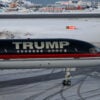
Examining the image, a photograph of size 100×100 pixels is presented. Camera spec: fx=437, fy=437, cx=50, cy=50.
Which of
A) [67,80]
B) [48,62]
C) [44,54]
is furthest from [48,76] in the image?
[44,54]

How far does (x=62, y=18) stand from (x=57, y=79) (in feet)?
13.9

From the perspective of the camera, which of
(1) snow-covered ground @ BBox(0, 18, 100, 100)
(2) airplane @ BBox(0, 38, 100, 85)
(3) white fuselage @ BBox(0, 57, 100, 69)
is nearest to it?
(1) snow-covered ground @ BBox(0, 18, 100, 100)

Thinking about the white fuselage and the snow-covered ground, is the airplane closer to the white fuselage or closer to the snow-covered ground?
the white fuselage

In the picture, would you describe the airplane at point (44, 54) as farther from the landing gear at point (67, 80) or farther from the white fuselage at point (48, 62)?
the landing gear at point (67, 80)

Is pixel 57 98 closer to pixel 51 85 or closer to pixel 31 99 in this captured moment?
pixel 31 99

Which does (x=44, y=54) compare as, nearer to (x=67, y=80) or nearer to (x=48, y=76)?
(x=67, y=80)

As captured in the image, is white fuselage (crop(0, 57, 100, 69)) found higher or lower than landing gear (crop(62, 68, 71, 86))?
higher

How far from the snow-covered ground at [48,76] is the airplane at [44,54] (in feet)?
2.76

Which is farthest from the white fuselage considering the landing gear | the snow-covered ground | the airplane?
the snow-covered ground

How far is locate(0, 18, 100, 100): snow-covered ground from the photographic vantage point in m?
14.1

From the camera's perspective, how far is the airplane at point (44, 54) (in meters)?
15.0

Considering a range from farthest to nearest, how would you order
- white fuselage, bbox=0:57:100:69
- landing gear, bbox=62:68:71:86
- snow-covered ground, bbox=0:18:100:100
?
landing gear, bbox=62:68:71:86, white fuselage, bbox=0:57:100:69, snow-covered ground, bbox=0:18:100:100

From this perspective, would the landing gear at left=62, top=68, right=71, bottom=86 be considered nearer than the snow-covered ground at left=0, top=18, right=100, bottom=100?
No

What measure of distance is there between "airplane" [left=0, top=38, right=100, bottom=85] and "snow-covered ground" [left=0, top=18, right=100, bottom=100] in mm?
842
